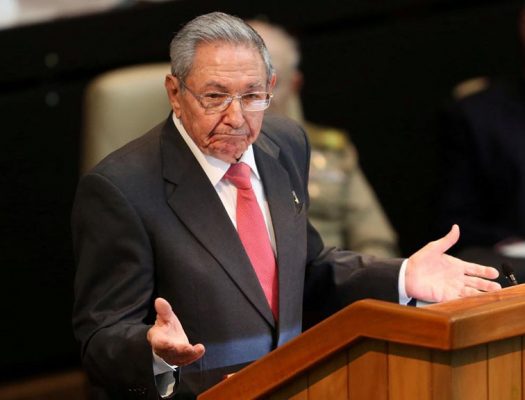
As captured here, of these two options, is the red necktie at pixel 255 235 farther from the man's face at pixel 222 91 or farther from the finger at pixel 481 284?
the finger at pixel 481 284

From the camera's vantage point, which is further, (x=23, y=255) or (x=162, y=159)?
(x=23, y=255)

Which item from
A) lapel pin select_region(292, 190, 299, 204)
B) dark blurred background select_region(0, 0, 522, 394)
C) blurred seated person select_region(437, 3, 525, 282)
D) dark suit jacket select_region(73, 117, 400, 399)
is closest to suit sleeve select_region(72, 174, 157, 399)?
dark suit jacket select_region(73, 117, 400, 399)

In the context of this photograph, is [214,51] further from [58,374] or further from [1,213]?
[58,374]

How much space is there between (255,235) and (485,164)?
6.02ft

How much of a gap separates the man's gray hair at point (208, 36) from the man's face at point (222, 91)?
1 centimetres

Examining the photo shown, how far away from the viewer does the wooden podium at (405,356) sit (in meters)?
1.92

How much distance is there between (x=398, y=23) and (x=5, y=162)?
1.33 meters

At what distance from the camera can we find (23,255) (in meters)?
4.02

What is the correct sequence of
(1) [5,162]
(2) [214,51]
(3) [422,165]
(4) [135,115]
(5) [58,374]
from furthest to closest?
(3) [422,165]
(5) [58,374]
(1) [5,162]
(4) [135,115]
(2) [214,51]

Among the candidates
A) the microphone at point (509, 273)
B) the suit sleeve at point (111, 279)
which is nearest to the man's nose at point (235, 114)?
the suit sleeve at point (111, 279)

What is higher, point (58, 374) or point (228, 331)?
point (228, 331)

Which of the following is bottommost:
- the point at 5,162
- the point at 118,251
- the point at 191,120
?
the point at 5,162

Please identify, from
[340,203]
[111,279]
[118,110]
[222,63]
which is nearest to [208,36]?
[222,63]

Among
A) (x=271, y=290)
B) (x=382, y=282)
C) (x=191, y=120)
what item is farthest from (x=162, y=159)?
(x=382, y=282)
